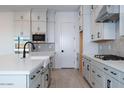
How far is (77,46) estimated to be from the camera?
29.7 feet

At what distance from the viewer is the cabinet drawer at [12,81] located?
1813 millimetres

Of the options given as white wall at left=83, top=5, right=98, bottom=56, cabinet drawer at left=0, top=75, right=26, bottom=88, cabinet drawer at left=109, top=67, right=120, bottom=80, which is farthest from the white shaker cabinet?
cabinet drawer at left=0, top=75, right=26, bottom=88

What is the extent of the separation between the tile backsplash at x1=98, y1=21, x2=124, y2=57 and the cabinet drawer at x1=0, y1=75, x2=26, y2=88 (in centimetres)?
285

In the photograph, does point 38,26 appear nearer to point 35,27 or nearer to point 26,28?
point 35,27

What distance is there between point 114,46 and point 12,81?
352 centimetres

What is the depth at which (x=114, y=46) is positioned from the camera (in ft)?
15.7

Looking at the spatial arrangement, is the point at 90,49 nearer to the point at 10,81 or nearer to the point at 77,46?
the point at 77,46

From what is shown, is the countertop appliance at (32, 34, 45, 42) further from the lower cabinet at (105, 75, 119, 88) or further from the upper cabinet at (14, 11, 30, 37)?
the lower cabinet at (105, 75, 119, 88)

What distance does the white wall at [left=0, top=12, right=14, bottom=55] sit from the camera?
8.86 metres

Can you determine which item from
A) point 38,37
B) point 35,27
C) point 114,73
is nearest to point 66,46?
point 38,37

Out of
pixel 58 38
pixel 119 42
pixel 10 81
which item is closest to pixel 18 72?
pixel 10 81

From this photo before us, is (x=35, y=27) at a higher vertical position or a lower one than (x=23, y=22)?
lower

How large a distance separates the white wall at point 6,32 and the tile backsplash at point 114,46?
14.7ft
